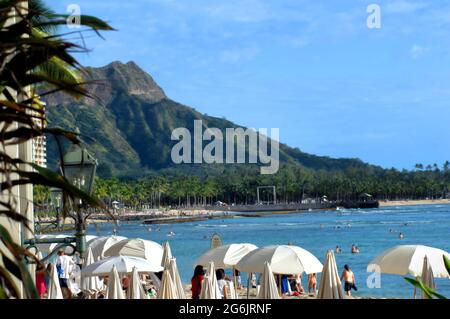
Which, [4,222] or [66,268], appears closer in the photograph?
[4,222]

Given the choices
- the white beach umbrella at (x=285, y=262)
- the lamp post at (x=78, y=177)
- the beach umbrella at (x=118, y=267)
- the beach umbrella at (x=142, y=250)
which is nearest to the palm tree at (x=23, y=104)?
the lamp post at (x=78, y=177)

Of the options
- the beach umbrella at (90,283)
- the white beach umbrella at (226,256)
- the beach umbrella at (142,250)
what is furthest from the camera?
the beach umbrella at (142,250)

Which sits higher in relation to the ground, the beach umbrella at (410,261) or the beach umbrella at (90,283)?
the beach umbrella at (410,261)

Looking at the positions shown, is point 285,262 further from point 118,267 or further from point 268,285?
point 118,267

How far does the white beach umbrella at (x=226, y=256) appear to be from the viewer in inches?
773

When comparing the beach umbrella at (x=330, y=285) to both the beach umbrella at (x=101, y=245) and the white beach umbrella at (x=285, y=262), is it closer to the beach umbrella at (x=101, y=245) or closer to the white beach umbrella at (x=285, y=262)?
the white beach umbrella at (x=285, y=262)

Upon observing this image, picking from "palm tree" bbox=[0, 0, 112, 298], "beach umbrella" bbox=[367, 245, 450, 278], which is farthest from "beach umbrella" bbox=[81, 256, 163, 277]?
"palm tree" bbox=[0, 0, 112, 298]

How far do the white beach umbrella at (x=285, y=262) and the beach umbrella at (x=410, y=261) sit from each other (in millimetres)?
1305

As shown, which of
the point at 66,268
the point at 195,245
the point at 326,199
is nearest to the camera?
the point at 66,268

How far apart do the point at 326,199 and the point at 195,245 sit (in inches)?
4615
